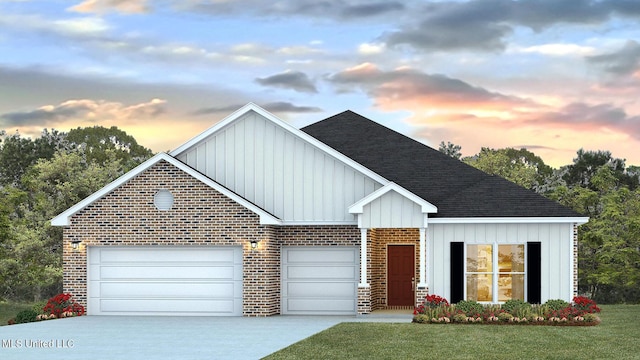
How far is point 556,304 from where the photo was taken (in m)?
27.2

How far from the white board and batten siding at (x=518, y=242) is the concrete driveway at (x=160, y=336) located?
189cm

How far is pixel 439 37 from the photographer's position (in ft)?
127

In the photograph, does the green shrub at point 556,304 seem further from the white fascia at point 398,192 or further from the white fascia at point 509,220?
the white fascia at point 398,192

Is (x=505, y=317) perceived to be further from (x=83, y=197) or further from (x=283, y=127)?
(x=83, y=197)

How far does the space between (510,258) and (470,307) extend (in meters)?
2.80

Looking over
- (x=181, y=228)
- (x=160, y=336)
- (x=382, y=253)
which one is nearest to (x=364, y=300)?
(x=382, y=253)

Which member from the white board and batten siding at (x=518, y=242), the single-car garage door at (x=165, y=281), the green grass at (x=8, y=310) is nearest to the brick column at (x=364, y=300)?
the white board and batten siding at (x=518, y=242)

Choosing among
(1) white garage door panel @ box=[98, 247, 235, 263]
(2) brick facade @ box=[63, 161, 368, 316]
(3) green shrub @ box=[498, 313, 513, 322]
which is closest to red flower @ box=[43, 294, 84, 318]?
(2) brick facade @ box=[63, 161, 368, 316]

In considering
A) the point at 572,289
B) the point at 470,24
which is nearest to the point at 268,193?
the point at 572,289

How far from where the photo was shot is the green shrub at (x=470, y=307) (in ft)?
88.0

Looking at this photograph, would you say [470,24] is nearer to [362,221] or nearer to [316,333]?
[362,221]

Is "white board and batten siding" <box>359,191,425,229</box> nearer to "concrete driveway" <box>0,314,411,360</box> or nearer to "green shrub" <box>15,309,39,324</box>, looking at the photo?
"concrete driveway" <box>0,314,411,360</box>

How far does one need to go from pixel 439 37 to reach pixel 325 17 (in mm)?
6042

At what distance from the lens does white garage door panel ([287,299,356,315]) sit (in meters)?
29.9
